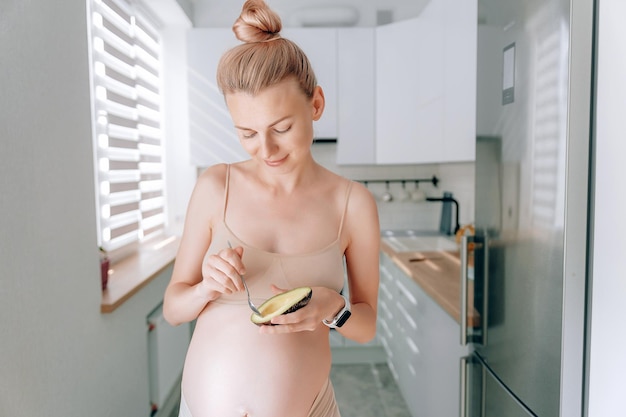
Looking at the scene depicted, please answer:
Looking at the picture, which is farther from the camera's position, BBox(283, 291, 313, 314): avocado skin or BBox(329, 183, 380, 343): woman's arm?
BBox(329, 183, 380, 343): woman's arm

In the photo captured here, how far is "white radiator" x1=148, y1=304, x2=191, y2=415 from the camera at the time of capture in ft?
8.25

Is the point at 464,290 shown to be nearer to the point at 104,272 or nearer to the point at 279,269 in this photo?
the point at 279,269

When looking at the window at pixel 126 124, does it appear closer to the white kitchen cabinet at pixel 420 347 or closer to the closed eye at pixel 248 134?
the white kitchen cabinet at pixel 420 347

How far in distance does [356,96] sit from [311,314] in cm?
296

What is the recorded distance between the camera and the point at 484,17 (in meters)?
1.67

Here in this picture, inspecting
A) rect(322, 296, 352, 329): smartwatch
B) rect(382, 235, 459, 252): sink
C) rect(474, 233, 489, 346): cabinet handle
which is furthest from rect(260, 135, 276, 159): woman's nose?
rect(382, 235, 459, 252): sink

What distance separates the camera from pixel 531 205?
4.50 feet

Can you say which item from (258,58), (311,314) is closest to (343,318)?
(311,314)

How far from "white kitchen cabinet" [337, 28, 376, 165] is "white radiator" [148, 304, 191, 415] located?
67.5 inches

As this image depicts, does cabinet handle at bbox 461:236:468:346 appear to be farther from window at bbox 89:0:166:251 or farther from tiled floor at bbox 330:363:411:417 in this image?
window at bbox 89:0:166:251

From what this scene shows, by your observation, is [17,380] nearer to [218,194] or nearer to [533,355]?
[218,194]

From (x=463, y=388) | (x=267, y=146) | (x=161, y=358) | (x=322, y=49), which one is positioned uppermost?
(x=322, y=49)

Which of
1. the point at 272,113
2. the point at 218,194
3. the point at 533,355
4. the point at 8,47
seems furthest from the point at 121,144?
the point at 533,355

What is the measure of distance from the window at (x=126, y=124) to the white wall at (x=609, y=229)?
6.91ft
